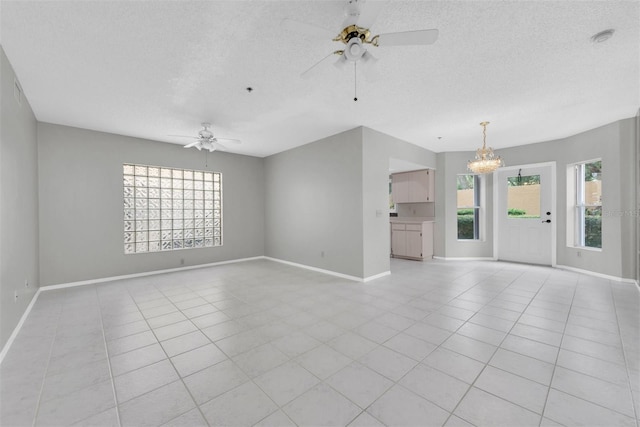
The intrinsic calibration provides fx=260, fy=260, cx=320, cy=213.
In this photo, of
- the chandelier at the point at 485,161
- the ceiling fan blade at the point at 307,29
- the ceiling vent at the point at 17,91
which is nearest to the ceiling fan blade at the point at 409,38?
the ceiling fan blade at the point at 307,29

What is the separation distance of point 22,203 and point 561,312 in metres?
6.64

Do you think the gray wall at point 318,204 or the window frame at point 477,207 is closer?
the gray wall at point 318,204

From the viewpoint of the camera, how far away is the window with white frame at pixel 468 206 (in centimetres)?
649

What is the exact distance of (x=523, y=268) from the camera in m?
5.47

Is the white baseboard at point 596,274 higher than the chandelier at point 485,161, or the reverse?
the chandelier at point 485,161

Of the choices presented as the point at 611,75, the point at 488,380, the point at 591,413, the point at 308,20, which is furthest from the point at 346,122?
the point at 591,413

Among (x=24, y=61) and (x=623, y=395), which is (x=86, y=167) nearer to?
(x=24, y=61)

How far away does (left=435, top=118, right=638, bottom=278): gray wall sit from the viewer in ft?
14.2

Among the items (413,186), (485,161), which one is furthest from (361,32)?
(413,186)

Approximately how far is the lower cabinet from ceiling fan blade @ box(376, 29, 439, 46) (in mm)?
4985

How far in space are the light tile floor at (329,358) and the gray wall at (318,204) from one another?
3.83 feet

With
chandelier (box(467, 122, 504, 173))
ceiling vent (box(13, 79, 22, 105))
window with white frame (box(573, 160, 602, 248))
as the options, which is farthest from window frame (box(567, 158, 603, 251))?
ceiling vent (box(13, 79, 22, 105))

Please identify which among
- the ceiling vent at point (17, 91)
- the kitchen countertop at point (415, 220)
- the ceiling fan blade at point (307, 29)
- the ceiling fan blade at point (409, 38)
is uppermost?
the ceiling vent at point (17, 91)

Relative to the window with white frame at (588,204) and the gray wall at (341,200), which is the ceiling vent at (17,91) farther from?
the window with white frame at (588,204)
